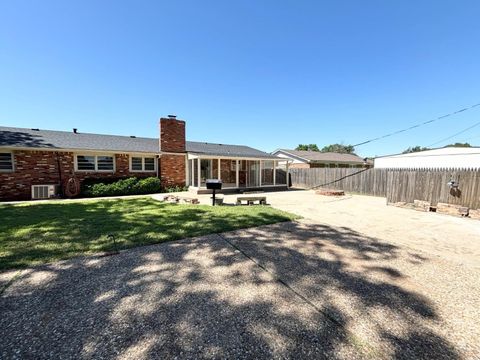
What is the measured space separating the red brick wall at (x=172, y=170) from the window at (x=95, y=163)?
298 centimetres

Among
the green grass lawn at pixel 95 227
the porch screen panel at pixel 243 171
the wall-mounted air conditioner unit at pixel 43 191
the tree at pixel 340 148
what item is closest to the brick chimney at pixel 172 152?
the porch screen panel at pixel 243 171

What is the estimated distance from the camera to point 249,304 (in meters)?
2.65

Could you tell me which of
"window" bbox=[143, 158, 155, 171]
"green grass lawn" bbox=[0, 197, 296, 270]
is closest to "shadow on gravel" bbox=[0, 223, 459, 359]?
"green grass lawn" bbox=[0, 197, 296, 270]

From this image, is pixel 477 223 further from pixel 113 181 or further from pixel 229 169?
pixel 113 181

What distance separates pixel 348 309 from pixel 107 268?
11.5 ft

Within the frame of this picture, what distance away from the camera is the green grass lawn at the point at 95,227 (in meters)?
4.19

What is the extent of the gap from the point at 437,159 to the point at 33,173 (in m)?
25.3

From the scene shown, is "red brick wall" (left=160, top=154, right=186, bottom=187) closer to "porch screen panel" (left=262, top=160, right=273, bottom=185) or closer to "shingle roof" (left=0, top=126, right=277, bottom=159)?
"shingle roof" (left=0, top=126, right=277, bottom=159)

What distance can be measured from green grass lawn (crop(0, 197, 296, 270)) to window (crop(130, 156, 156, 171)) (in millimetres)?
6521

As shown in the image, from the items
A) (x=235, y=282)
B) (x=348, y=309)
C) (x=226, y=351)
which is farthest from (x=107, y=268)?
(x=348, y=309)

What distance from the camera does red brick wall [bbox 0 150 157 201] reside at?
11.2m

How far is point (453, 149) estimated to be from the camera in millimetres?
15625

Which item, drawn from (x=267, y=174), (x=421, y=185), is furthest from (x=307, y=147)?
(x=421, y=185)

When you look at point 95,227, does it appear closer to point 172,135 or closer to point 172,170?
point 172,170
